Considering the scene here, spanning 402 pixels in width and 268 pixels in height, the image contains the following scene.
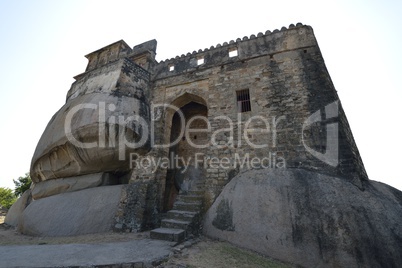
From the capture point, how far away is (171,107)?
8.00 meters

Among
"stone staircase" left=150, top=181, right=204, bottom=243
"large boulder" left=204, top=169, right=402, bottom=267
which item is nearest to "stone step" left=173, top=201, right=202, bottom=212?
"stone staircase" left=150, top=181, right=204, bottom=243

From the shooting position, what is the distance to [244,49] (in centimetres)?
717

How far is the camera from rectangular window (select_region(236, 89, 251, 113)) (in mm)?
6554

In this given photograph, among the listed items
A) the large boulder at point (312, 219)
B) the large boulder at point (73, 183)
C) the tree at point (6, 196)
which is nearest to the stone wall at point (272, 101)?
the large boulder at point (312, 219)

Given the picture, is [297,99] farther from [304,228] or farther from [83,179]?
[83,179]

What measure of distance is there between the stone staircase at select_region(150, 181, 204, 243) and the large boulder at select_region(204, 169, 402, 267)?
0.36m

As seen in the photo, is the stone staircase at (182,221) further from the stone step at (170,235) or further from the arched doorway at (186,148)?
the arched doorway at (186,148)

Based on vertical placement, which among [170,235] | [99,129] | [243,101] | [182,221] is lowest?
[170,235]

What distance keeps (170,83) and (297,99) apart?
4987 mm

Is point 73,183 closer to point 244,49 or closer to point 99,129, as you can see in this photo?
point 99,129

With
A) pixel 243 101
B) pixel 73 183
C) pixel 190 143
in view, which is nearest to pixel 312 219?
pixel 243 101

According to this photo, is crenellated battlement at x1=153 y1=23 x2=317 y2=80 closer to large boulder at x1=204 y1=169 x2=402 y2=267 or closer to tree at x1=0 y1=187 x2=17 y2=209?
large boulder at x1=204 y1=169 x2=402 y2=267

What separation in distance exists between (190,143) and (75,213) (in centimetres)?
486

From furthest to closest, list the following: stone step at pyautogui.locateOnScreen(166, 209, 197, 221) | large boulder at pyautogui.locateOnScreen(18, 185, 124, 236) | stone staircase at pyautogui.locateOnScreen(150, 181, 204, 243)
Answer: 1. large boulder at pyautogui.locateOnScreen(18, 185, 124, 236)
2. stone step at pyautogui.locateOnScreen(166, 209, 197, 221)
3. stone staircase at pyautogui.locateOnScreen(150, 181, 204, 243)
